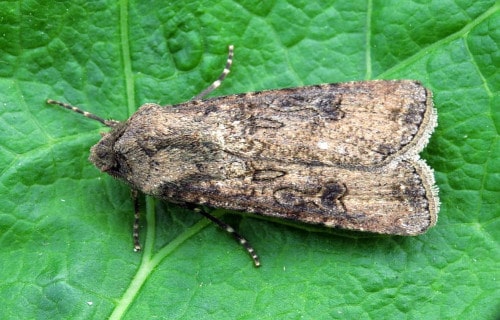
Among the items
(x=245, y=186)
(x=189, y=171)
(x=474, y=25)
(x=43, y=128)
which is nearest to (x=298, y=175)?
(x=245, y=186)

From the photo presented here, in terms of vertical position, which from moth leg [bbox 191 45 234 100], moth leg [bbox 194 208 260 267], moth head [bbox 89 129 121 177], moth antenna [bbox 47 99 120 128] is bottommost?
moth leg [bbox 194 208 260 267]

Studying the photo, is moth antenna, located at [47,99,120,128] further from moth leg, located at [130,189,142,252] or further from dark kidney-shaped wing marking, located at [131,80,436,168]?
moth leg, located at [130,189,142,252]

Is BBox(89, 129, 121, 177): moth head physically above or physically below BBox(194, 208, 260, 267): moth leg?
above

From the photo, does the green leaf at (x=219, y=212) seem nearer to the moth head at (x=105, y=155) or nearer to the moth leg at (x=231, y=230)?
the moth leg at (x=231, y=230)

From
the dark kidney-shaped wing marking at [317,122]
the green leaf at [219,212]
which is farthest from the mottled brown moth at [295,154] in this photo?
the green leaf at [219,212]

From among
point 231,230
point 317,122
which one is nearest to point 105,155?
point 231,230

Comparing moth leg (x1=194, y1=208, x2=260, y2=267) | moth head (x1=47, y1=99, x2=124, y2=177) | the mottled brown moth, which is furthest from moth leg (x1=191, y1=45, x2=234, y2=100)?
moth leg (x1=194, y1=208, x2=260, y2=267)
